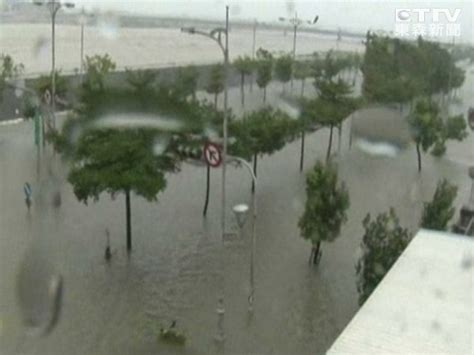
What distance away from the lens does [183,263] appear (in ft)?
13.5

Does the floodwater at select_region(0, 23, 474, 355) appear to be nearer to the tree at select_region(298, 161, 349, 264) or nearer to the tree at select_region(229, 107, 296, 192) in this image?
the tree at select_region(298, 161, 349, 264)

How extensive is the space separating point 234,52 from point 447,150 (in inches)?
296

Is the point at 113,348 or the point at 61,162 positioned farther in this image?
the point at 61,162

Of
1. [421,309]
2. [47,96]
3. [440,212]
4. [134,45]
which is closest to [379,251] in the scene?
[440,212]

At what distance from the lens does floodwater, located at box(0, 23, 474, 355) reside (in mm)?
3229

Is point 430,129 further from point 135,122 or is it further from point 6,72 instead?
point 6,72

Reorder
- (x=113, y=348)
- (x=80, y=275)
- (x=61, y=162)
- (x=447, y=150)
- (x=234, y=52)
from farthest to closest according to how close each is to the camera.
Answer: (x=234, y=52), (x=447, y=150), (x=61, y=162), (x=80, y=275), (x=113, y=348)

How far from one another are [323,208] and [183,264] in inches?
34.4

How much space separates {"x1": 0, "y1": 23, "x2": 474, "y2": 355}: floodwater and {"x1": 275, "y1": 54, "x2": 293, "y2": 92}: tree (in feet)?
18.6

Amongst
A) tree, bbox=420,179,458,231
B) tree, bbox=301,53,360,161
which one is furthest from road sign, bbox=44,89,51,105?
tree, bbox=420,179,458,231

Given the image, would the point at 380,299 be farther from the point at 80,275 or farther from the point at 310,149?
the point at 310,149

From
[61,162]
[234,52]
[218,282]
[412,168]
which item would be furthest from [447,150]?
[234,52]

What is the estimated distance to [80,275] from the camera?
3.84 meters

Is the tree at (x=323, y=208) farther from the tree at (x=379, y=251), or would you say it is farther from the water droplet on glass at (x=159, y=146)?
the water droplet on glass at (x=159, y=146)
